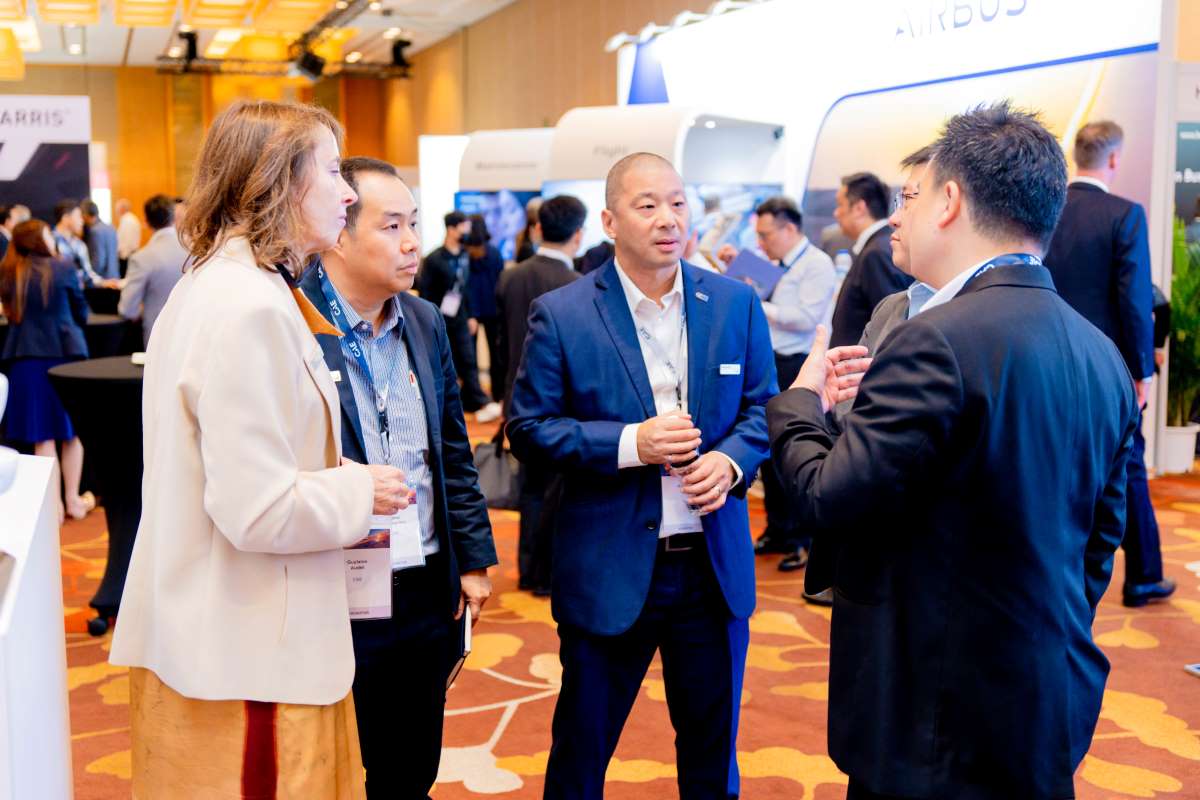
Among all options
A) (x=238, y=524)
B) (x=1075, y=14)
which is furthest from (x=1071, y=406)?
(x=1075, y=14)

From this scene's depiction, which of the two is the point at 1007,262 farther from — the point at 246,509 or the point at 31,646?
the point at 31,646

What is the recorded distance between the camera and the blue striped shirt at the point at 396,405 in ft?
6.68

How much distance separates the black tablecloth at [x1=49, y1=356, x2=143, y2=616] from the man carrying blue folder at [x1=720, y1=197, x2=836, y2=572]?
2510mm

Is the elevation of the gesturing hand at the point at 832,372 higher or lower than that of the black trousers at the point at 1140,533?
higher

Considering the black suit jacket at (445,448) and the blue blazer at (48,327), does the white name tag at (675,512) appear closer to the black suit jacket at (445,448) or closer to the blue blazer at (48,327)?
the black suit jacket at (445,448)

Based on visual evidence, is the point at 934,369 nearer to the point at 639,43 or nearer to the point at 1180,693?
the point at 1180,693

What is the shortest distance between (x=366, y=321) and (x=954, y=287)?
1019 millimetres

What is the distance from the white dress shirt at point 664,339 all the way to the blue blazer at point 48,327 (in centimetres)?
433

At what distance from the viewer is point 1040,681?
153 centimetres

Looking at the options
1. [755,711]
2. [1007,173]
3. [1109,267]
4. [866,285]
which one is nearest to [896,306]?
[1007,173]

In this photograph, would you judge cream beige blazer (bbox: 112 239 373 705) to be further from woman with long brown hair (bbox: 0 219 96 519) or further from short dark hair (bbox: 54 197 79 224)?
short dark hair (bbox: 54 197 79 224)

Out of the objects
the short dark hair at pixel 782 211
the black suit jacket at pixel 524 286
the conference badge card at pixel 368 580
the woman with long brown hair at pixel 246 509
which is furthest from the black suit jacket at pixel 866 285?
the woman with long brown hair at pixel 246 509

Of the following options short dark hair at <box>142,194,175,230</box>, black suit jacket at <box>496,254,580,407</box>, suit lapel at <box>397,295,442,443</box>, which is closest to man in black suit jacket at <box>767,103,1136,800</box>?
suit lapel at <box>397,295,442,443</box>

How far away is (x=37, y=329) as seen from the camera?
579 cm
